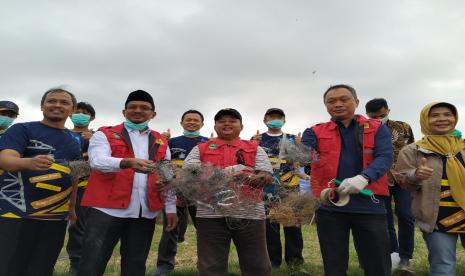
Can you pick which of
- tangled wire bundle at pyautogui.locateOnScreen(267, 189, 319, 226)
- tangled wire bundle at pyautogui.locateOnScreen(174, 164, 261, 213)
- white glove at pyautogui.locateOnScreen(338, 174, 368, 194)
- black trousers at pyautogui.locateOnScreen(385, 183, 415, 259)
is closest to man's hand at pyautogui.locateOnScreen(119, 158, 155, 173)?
tangled wire bundle at pyautogui.locateOnScreen(174, 164, 261, 213)

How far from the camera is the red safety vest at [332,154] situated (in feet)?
12.8

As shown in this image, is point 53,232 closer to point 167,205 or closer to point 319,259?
point 167,205

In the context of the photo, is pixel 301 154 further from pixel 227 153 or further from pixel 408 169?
pixel 408 169

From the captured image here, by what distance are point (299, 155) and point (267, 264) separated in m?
1.25

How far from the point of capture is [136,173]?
4.21 meters

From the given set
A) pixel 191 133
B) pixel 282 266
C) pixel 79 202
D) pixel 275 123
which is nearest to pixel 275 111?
pixel 275 123

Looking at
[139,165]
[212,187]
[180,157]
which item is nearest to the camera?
[212,187]

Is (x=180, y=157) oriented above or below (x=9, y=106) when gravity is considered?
below

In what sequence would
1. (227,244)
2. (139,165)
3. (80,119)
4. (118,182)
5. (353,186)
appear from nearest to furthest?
(353,186) < (139,165) < (227,244) < (118,182) < (80,119)

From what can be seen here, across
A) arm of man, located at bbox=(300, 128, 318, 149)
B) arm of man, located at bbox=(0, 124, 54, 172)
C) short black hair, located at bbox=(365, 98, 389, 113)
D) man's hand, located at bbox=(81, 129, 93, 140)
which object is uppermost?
short black hair, located at bbox=(365, 98, 389, 113)

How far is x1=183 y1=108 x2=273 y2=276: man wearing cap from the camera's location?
12.4 ft

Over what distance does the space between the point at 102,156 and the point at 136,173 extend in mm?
456

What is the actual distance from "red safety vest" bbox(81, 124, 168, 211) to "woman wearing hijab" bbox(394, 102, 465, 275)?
9.47ft

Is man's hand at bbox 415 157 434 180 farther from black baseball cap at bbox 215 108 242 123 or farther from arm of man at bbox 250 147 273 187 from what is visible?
black baseball cap at bbox 215 108 242 123
